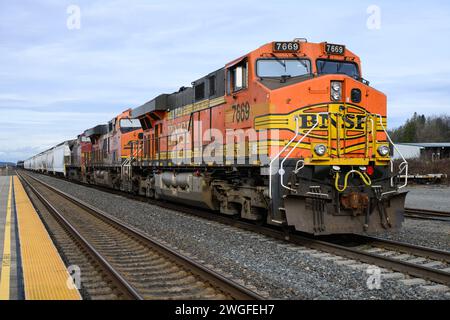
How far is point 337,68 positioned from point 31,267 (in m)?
7.24

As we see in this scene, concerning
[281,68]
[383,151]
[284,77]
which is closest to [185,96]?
[281,68]

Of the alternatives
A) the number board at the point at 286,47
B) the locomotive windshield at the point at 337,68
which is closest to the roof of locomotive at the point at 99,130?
the number board at the point at 286,47

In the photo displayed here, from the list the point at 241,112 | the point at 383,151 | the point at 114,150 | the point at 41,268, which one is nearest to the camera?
the point at 41,268

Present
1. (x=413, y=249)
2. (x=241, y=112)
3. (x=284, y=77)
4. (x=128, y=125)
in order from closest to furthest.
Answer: (x=413, y=249)
(x=284, y=77)
(x=241, y=112)
(x=128, y=125)

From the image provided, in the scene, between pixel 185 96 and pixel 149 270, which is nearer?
pixel 149 270

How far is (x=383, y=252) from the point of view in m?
8.79

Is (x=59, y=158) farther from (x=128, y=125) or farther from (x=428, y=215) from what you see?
(x=428, y=215)

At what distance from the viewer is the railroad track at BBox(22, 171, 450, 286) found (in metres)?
7.00

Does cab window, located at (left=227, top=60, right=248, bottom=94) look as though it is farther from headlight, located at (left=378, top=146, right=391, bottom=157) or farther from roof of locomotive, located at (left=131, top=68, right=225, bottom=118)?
headlight, located at (left=378, top=146, right=391, bottom=157)

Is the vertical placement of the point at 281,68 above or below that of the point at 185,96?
below

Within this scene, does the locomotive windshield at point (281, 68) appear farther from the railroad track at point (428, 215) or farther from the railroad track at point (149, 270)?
the railroad track at point (428, 215)

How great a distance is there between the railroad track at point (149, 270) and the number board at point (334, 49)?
542cm

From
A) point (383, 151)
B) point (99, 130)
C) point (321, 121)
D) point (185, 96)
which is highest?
point (99, 130)

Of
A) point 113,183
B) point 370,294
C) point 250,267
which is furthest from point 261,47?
point 113,183
